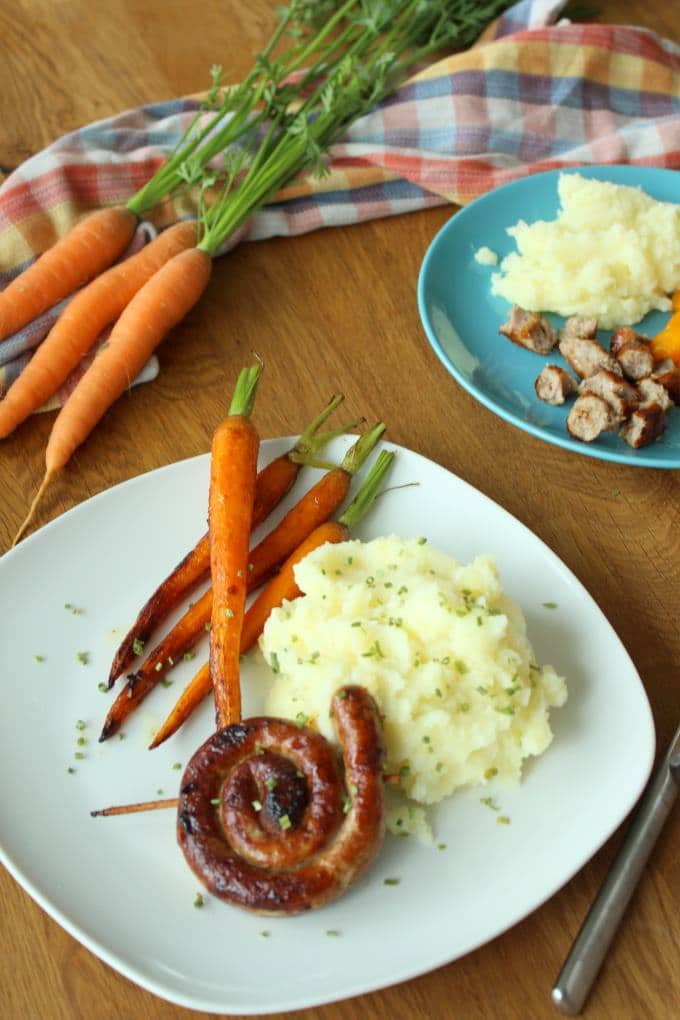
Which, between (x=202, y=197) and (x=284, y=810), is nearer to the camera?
(x=284, y=810)

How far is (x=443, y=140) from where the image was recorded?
154 inches

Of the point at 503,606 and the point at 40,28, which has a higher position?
the point at 40,28

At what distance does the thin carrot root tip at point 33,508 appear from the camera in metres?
2.95

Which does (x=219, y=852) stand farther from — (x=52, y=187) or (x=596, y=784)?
(x=52, y=187)

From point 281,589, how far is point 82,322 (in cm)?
132

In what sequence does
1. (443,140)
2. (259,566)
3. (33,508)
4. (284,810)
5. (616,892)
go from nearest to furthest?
1. (284,810)
2. (616,892)
3. (259,566)
4. (33,508)
5. (443,140)

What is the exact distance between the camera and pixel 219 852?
2043 mm

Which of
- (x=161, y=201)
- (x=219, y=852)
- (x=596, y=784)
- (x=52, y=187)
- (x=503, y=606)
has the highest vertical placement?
(x=52, y=187)

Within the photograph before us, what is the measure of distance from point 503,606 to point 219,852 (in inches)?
32.1

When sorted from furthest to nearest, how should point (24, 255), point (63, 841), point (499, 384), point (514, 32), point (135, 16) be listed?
point (135, 16) < point (514, 32) < point (24, 255) < point (499, 384) < point (63, 841)

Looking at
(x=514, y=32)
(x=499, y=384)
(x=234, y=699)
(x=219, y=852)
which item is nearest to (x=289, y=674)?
(x=234, y=699)

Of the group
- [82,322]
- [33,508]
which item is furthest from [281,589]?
[82,322]

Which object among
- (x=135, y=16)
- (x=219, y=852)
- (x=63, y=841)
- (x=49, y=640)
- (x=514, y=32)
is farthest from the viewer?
(x=135, y=16)

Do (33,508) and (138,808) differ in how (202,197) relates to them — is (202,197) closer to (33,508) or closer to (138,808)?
(33,508)
